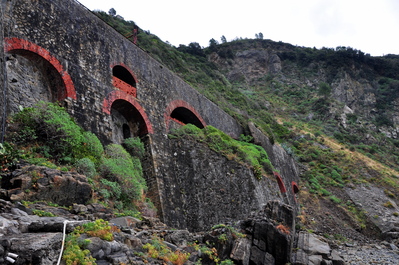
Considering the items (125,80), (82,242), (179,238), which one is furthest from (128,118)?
(82,242)

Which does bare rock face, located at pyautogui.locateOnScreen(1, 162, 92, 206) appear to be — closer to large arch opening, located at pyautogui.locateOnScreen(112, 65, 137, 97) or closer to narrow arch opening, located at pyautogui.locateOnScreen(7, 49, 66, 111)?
narrow arch opening, located at pyautogui.locateOnScreen(7, 49, 66, 111)

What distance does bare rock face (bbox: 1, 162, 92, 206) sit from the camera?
5.52m

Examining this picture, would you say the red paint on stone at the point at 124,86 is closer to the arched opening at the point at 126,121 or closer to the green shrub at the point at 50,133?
the arched opening at the point at 126,121

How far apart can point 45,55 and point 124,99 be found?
300 cm

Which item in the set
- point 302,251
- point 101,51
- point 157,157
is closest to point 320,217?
point 302,251

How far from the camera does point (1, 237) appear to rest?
3.58 metres

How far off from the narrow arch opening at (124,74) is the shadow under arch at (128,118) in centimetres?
95

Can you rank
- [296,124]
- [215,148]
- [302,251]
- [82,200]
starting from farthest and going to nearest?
[296,124] < [215,148] < [302,251] < [82,200]

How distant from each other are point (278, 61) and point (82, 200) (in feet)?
165

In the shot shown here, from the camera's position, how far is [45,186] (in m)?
5.84

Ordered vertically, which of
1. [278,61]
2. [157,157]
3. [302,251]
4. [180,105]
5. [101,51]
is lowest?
[302,251]

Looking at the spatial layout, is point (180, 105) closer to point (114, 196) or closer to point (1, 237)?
point (114, 196)

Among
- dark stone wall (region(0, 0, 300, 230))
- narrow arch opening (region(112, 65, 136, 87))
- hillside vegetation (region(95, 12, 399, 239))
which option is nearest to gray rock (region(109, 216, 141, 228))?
dark stone wall (region(0, 0, 300, 230))

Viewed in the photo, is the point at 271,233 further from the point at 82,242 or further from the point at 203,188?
the point at 82,242
